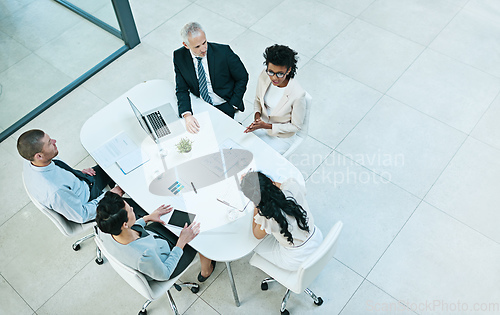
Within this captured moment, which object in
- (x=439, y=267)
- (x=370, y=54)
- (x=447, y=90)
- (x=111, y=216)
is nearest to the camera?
(x=111, y=216)

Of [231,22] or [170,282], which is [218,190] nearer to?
[170,282]

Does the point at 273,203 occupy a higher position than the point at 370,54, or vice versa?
the point at 273,203

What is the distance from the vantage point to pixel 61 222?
2932 millimetres

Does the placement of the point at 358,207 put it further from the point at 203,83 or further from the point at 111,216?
the point at 111,216

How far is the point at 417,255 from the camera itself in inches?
134

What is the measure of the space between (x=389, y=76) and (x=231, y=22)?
6.33 ft

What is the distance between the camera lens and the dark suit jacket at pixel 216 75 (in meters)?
3.35

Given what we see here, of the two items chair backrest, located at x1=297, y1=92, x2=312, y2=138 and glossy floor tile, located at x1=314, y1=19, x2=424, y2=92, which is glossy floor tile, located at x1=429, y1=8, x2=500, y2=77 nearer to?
glossy floor tile, located at x1=314, y1=19, x2=424, y2=92

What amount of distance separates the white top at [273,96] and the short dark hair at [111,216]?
1.40m

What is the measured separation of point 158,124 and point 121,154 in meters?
0.36

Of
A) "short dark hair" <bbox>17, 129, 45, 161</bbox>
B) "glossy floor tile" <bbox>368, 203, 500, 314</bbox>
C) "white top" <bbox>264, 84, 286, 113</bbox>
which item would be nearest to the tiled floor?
"glossy floor tile" <bbox>368, 203, 500, 314</bbox>

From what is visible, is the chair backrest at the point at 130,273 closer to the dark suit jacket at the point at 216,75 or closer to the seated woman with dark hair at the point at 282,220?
the seated woman with dark hair at the point at 282,220

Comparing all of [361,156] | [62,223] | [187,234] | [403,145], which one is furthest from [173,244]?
[403,145]

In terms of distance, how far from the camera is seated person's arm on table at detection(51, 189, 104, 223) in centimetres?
280
